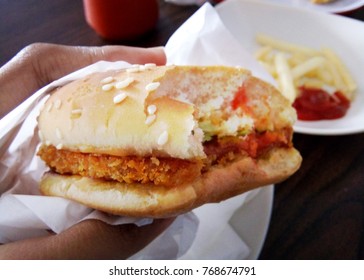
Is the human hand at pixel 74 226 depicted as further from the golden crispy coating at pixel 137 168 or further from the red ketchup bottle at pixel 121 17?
the red ketchup bottle at pixel 121 17

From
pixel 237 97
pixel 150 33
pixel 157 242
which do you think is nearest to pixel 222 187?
pixel 237 97

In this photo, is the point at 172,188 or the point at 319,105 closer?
the point at 172,188

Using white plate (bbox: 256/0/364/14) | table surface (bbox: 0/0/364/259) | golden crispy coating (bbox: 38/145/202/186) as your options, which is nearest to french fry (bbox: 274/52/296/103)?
table surface (bbox: 0/0/364/259)

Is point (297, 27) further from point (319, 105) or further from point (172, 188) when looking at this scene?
point (172, 188)

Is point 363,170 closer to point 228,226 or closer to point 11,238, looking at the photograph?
point 228,226

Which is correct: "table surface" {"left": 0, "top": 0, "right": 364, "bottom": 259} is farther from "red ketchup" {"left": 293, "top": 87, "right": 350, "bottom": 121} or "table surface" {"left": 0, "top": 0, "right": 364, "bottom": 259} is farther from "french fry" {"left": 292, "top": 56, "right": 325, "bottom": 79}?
"french fry" {"left": 292, "top": 56, "right": 325, "bottom": 79}

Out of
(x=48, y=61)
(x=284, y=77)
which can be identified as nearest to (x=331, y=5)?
(x=284, y=77)
